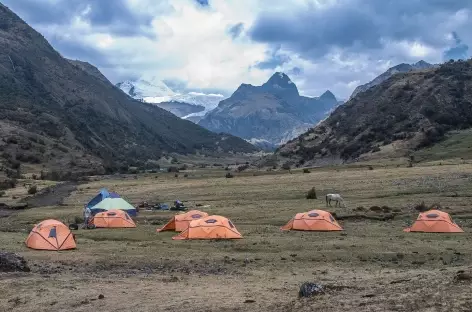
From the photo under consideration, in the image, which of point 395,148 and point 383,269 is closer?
point 383,269

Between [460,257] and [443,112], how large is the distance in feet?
417

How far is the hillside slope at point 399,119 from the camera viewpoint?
133125mm

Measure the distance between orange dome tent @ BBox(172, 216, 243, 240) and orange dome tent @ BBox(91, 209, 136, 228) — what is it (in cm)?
714

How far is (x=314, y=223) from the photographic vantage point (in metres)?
32.9

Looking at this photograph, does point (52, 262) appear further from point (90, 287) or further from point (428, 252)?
point (428, 252)

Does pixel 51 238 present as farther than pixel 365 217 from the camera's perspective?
No

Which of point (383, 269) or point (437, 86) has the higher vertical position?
point (437, 86)

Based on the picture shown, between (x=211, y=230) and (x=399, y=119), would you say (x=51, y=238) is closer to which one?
(x=211, y=230)

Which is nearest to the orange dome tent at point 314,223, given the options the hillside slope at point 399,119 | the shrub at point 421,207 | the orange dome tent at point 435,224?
the orange dome tent at point 435,224

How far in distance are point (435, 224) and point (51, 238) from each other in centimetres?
2078

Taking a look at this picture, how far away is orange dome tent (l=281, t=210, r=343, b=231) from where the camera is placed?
3278cm

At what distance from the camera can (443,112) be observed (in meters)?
141

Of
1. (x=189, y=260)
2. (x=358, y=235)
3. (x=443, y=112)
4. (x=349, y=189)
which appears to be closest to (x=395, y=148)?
(x=443, y=112)

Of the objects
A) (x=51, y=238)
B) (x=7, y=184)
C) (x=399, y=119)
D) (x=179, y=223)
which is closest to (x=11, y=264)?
(x=51, y=238)
